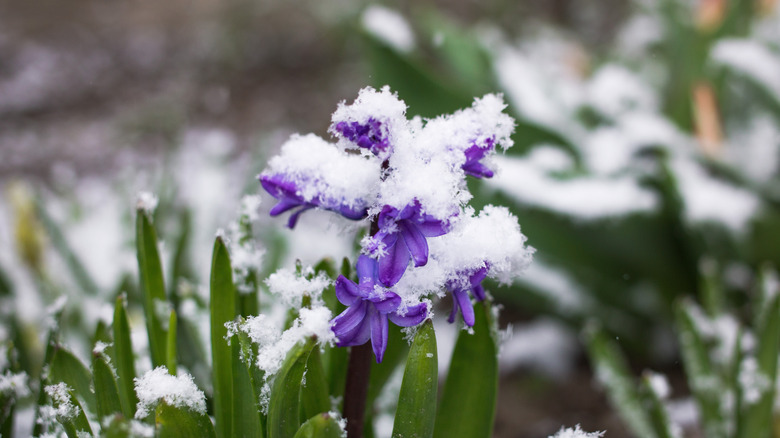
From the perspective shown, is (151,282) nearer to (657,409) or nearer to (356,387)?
(356,387)

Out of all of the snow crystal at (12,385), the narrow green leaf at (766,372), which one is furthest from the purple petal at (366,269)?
the narrow green leaf at (766,372)

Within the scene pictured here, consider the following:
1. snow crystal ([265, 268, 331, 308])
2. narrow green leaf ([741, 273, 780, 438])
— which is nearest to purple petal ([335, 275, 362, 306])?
snow crystal ([265, 268, 331, 308])

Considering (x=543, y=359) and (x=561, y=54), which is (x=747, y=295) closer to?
(x=543, y=359)

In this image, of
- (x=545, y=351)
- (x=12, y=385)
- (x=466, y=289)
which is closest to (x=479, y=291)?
(x=466, y=289)

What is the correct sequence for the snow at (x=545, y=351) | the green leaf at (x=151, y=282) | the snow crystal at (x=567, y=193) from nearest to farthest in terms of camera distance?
1. the green leaf at (x=151, y=282)
2. the snow crystal at (x=567, y=193)
3. the snow at (x=545, y=351)

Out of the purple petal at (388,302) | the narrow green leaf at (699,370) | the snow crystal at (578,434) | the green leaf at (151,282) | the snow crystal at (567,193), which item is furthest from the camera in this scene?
the snow crystal at (567,193)

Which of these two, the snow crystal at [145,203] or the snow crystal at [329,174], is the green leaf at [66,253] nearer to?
the snow crystal at [145,203]

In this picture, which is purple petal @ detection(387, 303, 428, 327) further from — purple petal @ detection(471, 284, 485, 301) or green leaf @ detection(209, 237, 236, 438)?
green leaf @ detection(209, 237, 236, 438)
